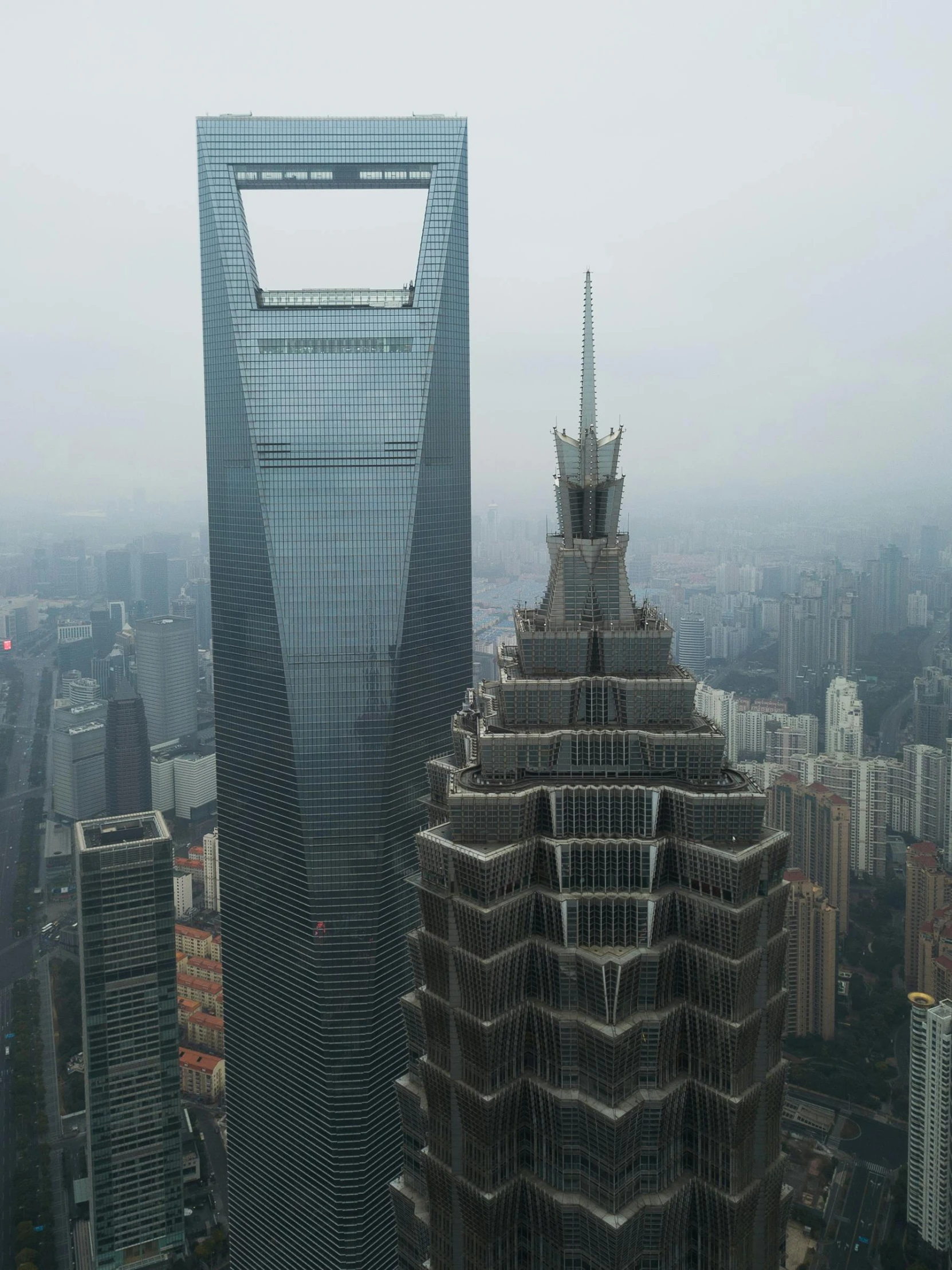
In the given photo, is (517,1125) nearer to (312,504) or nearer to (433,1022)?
(433,1022)

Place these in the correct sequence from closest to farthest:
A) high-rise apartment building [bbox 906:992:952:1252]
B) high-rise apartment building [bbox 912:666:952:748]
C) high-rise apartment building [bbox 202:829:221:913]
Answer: high-rise apartment building [bbox 906:992:952:1252] < high-rise apartment building [bbox 912:666:952:748] < high-rise apartment building [bbox 202:829:221:913]

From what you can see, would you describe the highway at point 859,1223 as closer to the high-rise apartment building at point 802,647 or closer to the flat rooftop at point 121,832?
the flat rooftop at point 121,832

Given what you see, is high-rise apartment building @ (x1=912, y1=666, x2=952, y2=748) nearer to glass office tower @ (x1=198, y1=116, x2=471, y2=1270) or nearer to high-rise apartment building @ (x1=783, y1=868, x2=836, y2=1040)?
high-rise apartment building @ (x1=783, y1=868, x2=836, y2=1040)

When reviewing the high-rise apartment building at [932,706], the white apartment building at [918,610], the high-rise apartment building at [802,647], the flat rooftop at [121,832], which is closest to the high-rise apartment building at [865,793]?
the high-rise apartment building at [932,706]

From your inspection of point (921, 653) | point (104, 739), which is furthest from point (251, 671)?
point (921, 653)

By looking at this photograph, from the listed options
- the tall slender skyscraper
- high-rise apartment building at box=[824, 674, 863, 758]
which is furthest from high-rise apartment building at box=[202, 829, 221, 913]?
high-rise apartment building at box=[824, 674, 863, 758]

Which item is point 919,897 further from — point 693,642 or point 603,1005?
point 603,1005

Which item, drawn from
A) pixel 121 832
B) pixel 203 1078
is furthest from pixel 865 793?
pixel 121 832
